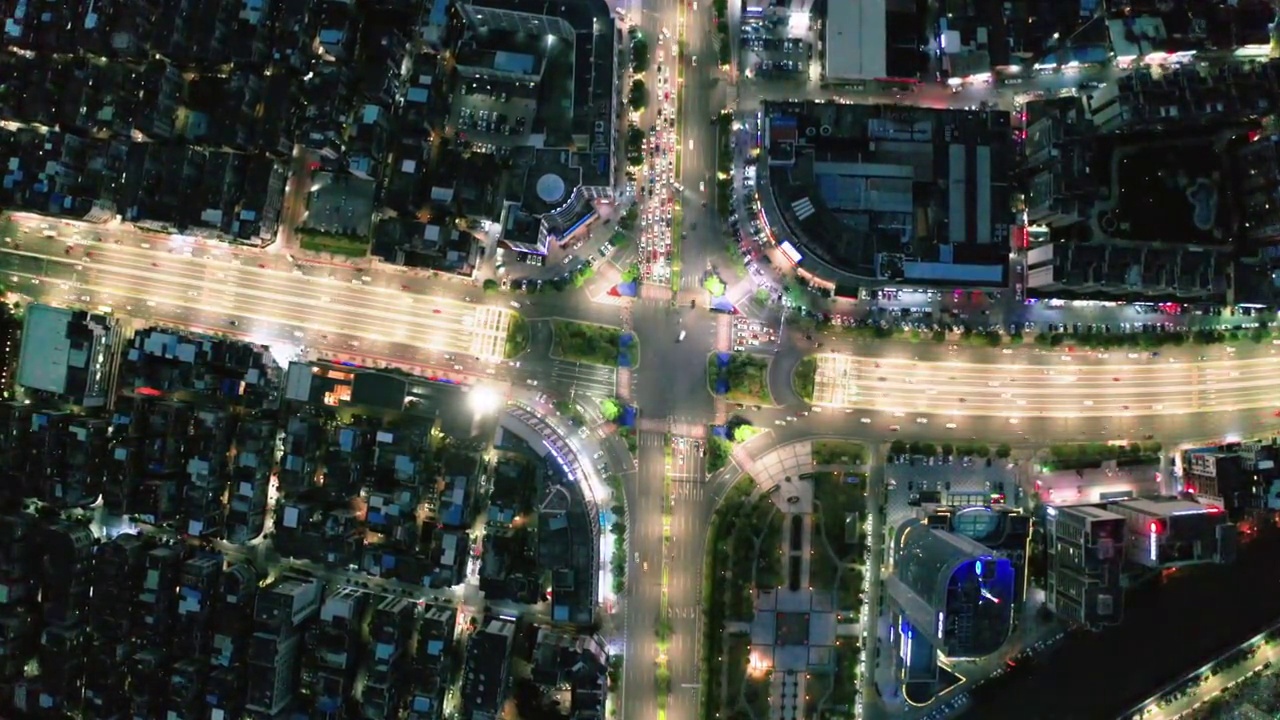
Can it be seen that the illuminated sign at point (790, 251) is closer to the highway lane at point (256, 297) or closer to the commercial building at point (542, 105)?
the commercial building at point (542, 105)

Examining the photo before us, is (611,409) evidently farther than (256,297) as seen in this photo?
No

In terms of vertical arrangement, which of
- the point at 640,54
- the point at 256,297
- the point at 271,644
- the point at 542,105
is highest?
the point at 640,54

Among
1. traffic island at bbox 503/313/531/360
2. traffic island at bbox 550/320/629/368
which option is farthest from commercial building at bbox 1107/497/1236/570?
traffic island at bbox 503/313/531/360

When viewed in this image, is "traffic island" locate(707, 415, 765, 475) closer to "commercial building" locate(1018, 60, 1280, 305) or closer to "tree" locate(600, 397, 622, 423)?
"tree" locate(600, 397, 622, 423)

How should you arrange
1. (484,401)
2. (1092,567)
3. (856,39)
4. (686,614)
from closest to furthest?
1. (1092,567)
2. (856,39)
3. (686,614)
4. (484,401)

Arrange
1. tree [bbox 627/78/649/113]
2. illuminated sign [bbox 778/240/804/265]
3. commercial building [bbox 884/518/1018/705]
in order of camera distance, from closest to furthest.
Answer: commercial building [bbox 884/518/1018/705]
illuminated sign [bbox 778/240/804/265]
tree [bbox 627/78/649/113]

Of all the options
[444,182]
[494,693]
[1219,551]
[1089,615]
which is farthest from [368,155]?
[1219,551]

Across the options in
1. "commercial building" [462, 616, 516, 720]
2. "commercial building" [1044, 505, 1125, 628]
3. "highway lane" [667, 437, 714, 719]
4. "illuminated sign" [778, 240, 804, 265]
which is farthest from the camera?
"highway lane" [667, 437, 714, 719]

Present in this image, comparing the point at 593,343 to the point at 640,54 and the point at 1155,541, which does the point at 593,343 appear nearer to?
the point at 640,54

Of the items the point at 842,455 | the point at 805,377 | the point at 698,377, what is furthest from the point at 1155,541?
the point at 698,377
